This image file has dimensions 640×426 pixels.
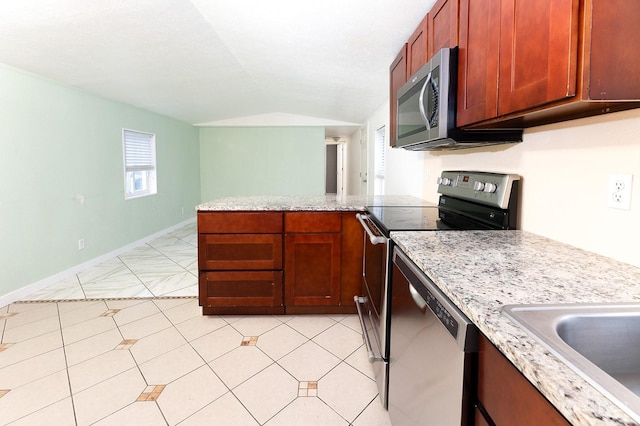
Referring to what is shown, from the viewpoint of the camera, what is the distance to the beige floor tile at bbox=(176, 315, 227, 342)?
234 centimetres

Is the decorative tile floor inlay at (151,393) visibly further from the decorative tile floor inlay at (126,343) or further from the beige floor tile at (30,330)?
the beige floor tile at (30,330)

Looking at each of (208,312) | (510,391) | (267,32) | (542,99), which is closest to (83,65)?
(267,32)

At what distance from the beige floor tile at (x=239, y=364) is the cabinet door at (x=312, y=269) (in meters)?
0.51

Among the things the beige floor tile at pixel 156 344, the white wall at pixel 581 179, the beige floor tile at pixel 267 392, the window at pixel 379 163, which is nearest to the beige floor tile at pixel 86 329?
the beige floor tile at pixel 156 344

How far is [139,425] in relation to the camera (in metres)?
1.50

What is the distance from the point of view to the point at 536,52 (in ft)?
3.09

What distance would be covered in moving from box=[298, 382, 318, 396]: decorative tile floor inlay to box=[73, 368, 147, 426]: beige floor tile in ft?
2.68

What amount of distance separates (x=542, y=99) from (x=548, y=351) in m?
0.69

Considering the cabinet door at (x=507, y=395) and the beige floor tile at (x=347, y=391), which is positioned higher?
the cabinet door at (x=507, y=395)

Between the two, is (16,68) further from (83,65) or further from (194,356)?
(194,356)

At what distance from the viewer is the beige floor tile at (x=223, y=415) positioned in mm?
1523

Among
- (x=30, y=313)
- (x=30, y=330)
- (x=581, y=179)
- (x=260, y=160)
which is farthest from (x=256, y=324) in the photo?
(x=260, y=160)

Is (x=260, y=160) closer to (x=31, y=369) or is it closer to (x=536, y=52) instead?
(x=31, y=369)

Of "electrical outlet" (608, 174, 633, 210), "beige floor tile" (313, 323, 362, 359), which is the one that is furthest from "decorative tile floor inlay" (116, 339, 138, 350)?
"electrical outlet" (608, 174, 633, 210)
